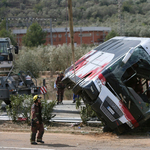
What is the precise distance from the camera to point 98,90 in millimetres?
8539

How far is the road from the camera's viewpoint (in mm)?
7664

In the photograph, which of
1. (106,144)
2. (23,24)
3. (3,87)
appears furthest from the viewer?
(23,24)

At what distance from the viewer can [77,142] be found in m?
8.33

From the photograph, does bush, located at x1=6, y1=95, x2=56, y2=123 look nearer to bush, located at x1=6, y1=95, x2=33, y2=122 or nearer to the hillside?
bush, located at x1=6, y1=95, x2=33, y2=122

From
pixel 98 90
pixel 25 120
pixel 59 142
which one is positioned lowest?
pixel 25 120

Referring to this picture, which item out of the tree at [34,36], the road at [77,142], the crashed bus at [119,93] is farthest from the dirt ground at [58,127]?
the tree at [34,36]

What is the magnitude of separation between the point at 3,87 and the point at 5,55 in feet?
8.13

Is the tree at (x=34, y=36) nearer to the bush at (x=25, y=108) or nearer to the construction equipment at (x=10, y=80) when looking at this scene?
the construction equipment at (x=10, y=80)

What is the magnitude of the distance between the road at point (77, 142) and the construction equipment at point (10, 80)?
4.26 meters

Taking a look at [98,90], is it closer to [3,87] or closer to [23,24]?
[3,87]

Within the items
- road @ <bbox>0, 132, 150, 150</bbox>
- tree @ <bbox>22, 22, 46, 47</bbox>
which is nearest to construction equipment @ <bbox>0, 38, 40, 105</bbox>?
road @ <bbox>0, 132, 150, 150</bbox>

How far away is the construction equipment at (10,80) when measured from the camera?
13578mm

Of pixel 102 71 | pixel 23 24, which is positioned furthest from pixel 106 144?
pixel 23 24

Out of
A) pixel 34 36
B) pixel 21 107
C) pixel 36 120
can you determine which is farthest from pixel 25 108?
pixel 34 36
